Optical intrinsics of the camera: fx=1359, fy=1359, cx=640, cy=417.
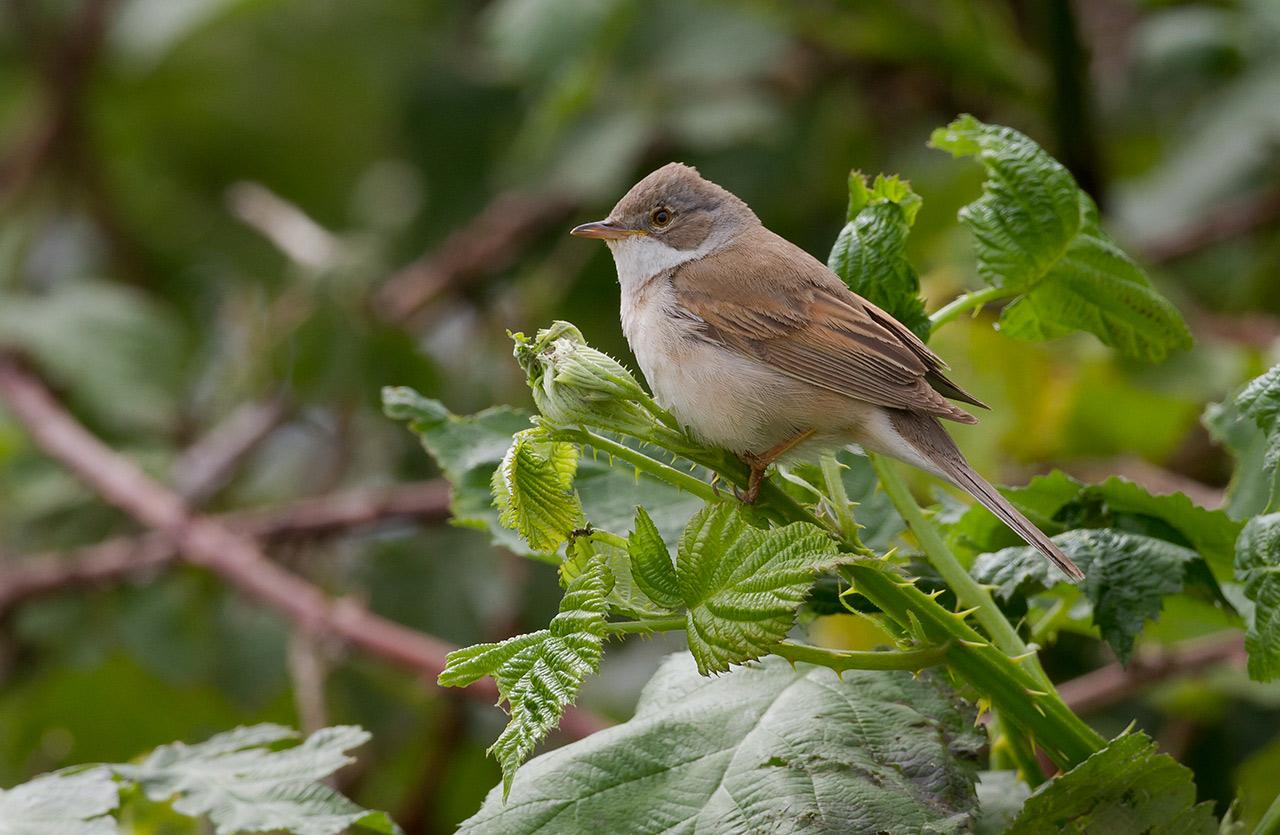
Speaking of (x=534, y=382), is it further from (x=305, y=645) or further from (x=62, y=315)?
(x=62, y=315)

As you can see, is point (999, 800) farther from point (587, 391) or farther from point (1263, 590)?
point (587, 391)

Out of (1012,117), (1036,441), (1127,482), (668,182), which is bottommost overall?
(1127,482)

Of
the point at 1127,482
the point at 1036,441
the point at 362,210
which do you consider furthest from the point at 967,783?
the point at 362,210

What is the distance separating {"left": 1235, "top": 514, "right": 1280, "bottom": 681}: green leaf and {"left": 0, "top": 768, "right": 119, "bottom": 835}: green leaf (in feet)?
4.98

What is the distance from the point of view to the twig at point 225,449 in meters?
5.12

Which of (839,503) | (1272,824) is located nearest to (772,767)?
(839,503)

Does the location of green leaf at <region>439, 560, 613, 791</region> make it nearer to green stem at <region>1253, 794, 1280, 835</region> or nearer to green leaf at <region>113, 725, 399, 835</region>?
green leaf at <region>113, 725, 399, 835</region>

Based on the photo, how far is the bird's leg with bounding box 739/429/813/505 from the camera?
1.65 metres

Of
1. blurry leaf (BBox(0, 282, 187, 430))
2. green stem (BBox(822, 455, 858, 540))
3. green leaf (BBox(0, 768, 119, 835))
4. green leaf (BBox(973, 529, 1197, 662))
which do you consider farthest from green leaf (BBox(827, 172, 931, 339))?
blurry leaf (BBox(0, 282, 187, 430))

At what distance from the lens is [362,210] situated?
6691 mm

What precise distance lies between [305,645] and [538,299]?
2.19 m

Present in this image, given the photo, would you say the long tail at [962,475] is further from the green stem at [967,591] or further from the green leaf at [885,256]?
the green leaf at [885,256]

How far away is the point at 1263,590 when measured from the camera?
1637 mm

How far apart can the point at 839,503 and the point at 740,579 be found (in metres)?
0.23
